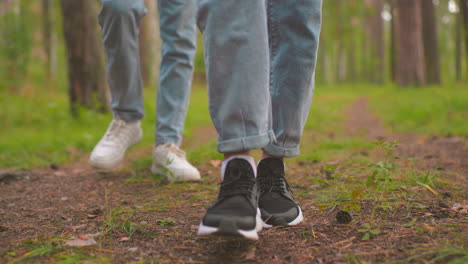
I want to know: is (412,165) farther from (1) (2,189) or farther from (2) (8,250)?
(1) (2,189)

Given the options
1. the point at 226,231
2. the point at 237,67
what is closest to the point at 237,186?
the point at 226,231

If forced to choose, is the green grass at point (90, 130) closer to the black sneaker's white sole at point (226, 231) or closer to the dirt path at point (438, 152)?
the dirt path at point (438, 152)

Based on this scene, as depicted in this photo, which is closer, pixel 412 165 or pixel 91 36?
pixel 412 165

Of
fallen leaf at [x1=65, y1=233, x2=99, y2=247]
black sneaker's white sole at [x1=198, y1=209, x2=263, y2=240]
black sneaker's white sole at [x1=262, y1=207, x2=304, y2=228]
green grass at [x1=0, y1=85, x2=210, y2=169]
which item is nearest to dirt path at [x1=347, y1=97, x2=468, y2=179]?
black sneaker's white sole at [x1=262, y1=207, x2=304, y2=228]

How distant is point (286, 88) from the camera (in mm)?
1689

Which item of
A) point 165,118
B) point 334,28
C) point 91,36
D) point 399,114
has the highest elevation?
point 334,28

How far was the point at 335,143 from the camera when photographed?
3686 mm

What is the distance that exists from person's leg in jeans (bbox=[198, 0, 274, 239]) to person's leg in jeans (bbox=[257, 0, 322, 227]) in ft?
0.80

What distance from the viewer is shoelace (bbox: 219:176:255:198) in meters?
1.33

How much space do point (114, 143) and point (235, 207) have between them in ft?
5.08

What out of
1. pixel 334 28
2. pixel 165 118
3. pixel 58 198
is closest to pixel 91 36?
pixel 165 118

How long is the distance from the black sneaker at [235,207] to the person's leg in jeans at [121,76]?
1393mm

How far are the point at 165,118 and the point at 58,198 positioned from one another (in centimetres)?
84

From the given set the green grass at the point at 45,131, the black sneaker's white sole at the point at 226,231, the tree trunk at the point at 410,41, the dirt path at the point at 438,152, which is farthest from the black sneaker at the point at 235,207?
the tree trunk at the point at 410,41
